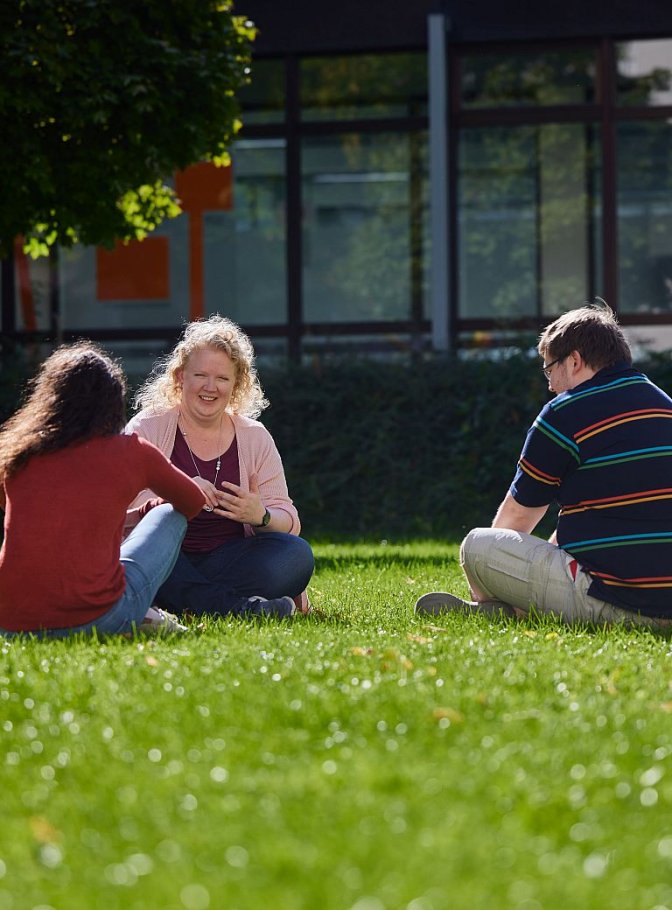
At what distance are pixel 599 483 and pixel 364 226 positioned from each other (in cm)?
1073

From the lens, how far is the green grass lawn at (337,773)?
272cm

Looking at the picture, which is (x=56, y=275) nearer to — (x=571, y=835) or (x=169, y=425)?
(x=169, y=425)

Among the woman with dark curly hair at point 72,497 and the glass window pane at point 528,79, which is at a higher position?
the glass window pane at point 528,79

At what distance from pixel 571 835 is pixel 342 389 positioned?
388 inches

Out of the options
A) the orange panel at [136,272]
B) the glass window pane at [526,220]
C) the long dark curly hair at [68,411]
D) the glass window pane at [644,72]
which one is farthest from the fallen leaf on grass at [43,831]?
the glass window pane at [644,72]

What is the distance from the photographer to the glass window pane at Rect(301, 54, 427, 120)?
15.6 m

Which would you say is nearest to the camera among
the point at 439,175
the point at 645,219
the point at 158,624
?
the point at 158,624

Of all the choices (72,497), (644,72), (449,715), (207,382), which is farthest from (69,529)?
(644,72)

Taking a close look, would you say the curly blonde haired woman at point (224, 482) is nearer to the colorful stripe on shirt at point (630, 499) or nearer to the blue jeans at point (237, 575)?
the blue jeans at point (237, 575)

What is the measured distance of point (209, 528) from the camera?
6.62 m

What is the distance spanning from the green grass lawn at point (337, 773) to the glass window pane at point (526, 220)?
10.7 m

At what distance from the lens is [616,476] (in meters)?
5.65

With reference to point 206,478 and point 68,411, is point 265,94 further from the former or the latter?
point 68,411

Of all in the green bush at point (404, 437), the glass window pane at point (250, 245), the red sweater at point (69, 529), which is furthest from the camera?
the glass window pane at point (250, 245)
